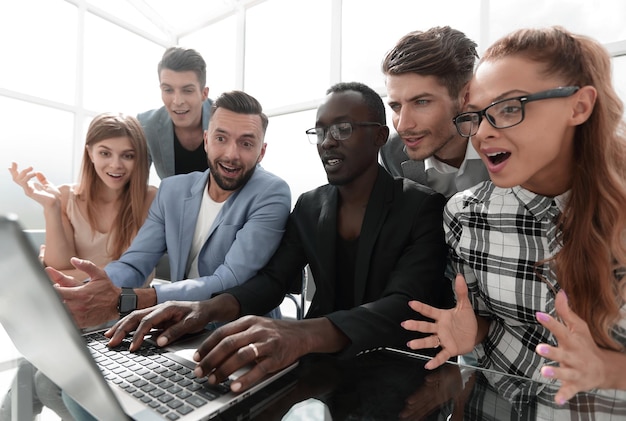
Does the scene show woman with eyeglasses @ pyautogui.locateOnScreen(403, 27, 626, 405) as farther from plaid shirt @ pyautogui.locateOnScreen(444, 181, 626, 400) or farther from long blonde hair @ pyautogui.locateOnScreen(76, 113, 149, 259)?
long blonde hair @ pyautogui.locateOnScreen(76, 113, 149, 259)


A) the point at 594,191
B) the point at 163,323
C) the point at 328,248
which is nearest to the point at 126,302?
the point at 163,323

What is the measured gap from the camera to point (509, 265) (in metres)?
0.91

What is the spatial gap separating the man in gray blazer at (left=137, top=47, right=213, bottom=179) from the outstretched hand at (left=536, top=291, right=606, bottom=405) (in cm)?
218

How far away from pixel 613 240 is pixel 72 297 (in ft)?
4.35

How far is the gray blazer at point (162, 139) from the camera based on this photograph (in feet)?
8.05

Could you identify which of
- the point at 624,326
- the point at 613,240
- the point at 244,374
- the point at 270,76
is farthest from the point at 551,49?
the point at 270,76

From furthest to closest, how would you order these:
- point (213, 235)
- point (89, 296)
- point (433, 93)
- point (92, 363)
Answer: point (213, 235), point (433, 93), point (89, 296), point (92, 363)

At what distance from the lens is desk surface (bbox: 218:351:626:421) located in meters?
0.55

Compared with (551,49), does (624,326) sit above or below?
below

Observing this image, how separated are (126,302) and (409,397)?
0.88 m

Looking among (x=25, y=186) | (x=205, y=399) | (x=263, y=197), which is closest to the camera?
(x=205, y=399)

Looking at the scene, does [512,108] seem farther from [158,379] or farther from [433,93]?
[158,379]

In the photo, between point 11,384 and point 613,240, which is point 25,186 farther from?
point 613,240

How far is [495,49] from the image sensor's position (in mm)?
849
